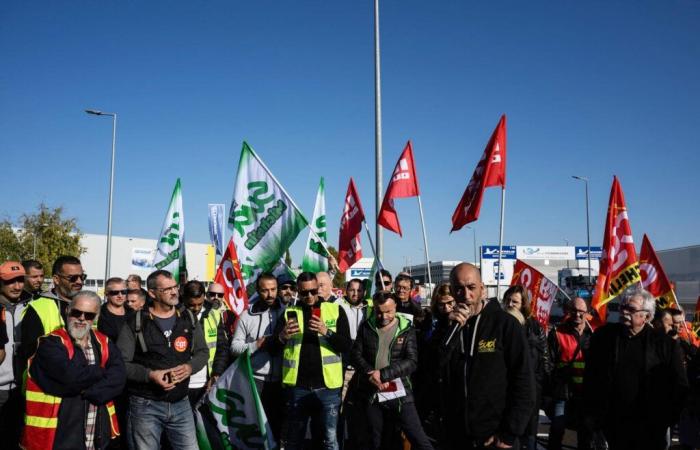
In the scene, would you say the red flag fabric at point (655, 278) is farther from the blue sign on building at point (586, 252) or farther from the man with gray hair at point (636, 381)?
the blue sign on building at point (586, 252)

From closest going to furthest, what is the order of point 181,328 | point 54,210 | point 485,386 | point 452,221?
point 485,386 < point 181,328 < point 452,221 < point 54,210

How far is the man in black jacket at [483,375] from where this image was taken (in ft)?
11.6

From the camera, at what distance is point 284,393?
554 centimetres

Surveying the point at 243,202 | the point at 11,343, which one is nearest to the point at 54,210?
the point at 243,202

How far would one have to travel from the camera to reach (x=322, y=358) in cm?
540

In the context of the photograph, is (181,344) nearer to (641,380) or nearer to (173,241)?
(641,380)

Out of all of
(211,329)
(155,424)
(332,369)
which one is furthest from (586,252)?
(155,424)

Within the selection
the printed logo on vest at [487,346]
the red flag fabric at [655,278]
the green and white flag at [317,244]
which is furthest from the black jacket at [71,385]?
the red flag fabric at [655,278]

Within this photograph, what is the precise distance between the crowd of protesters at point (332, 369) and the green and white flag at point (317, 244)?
2.14 meters

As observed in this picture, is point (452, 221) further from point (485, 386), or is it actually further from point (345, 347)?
point (485, 386)

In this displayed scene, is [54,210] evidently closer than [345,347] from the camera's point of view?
No

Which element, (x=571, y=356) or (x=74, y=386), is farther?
(x=571, y=356)

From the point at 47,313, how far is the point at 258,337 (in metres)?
2.02

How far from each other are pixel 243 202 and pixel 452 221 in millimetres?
3323
